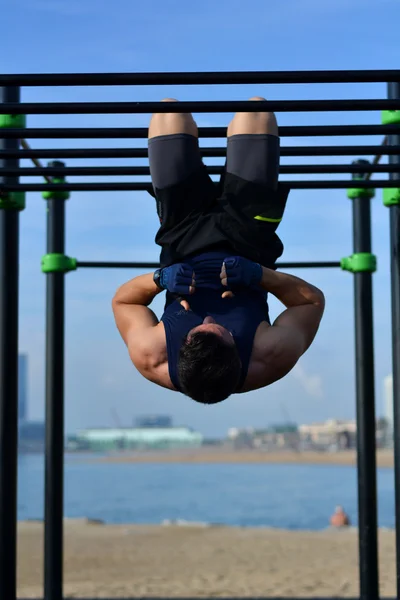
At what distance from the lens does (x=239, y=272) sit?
3465mm

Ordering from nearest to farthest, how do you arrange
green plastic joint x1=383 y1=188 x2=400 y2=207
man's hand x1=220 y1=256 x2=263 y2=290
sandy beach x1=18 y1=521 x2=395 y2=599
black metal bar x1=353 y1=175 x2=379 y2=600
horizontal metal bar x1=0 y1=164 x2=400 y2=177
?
man's hand x1=220 y1=256 x2=263 y2=290 → horizontal metal bar x1=0 y1=164 x2=400 y2=177 → green plastic joint x1=383 y1=188 x2=400 y2=207 → black metal bar x1=353 y1=175 x2=379 y2=600 → sandy beach x1=18 y1=521 x2=395 y2=599

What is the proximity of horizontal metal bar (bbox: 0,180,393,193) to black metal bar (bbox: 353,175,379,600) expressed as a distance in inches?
56.0

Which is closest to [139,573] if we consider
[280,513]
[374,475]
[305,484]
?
[374,475]

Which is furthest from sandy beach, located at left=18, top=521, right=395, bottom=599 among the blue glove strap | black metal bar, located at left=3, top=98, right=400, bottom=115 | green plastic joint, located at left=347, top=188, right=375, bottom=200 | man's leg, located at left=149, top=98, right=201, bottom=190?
black metal bar, located at left=3, top=98, right=400, bottom=115

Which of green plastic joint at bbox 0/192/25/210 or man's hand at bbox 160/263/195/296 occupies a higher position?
green plastic joint at bbox 0/192/25/210

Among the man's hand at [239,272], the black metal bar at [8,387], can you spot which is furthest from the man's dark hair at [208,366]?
the black metal bar at [8,387]

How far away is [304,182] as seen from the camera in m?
4.13

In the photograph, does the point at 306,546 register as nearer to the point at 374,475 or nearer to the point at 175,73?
the point at 374,475

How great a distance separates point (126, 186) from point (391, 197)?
4.28ft

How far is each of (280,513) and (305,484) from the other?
20.6m

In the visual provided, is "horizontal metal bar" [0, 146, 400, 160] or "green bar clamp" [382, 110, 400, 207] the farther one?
"green bar clamp" [382, 110, 400, 207]

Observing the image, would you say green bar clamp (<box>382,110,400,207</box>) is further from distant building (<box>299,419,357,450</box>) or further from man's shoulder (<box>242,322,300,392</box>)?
distant building (<box>299,419,357,450</box>)

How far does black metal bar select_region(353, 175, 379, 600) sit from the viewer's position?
5.33m

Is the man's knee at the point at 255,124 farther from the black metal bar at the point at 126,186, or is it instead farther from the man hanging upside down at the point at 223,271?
the black metal bar at the point at 126,186
